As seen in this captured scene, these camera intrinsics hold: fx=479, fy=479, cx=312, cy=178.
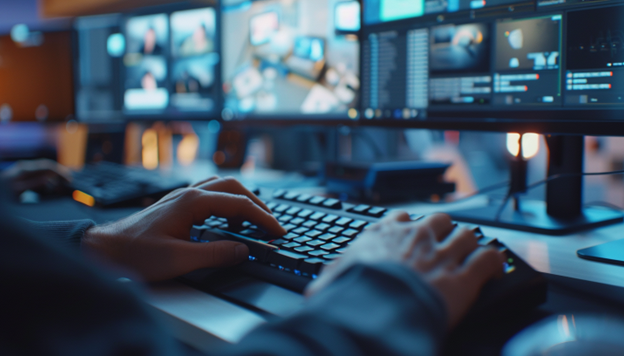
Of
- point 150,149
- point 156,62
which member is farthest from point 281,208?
point 150,149

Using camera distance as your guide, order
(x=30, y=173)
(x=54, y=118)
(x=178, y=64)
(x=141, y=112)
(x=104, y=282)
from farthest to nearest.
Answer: (x=54, y=118) < (x=141, y=112) < (x=178, y=64) < (x=30, y=173) < (x=104, y=282)

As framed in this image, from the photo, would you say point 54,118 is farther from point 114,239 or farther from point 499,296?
point 499,296

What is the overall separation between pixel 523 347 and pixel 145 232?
0.42 m

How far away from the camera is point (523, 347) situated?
1.07ft

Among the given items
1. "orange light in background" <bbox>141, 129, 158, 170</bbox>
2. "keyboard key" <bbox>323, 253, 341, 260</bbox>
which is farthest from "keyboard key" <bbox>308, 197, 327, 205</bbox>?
"orange light in background" <bbox>141, 129, 158, 170</bbox>

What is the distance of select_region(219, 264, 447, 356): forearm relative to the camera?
0.97ft

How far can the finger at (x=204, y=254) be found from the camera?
535 mm

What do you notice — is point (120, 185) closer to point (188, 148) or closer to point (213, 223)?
point (213, 223)

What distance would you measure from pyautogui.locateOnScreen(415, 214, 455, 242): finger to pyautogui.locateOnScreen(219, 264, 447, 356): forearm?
11 cm

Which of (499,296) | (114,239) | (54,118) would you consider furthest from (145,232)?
(54,118)

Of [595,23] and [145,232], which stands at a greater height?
[595,23]

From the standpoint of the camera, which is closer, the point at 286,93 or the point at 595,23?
the point at 595,23

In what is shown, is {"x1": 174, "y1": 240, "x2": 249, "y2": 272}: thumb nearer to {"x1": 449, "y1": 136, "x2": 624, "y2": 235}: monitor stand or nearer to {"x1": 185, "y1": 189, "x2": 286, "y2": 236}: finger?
{"x1": 185, "y1": 189, "x2": 286, "y2": 236}: finger

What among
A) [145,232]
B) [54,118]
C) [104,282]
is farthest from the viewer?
[54,118]
